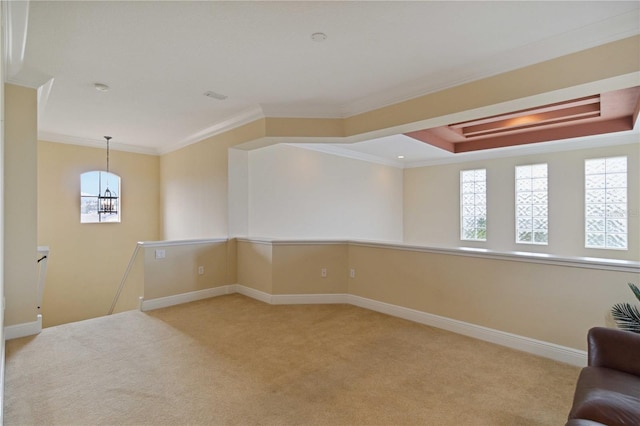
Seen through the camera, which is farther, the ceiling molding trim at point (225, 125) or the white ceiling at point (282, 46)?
the ceiling molding trim at point (225, 125)

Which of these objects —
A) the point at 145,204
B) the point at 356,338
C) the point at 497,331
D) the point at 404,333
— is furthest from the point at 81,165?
the point at 497,331

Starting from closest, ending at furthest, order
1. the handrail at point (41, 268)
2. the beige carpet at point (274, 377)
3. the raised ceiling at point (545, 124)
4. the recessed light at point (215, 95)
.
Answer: the beige carpet at point (274, 377), the handrail at point (41, 268), the recessed light at point (215, 95), the raised ceiling at point (545, 124)

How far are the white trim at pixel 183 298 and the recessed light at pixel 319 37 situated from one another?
385cm

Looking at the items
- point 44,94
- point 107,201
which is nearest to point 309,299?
point 44,94

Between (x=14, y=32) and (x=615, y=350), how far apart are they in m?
4.51

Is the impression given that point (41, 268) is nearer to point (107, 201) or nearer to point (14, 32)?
point (14, 32)

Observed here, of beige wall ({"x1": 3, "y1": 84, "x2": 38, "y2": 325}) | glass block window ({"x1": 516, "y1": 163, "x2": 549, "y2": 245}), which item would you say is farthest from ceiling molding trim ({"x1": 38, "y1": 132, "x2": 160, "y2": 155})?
glass block window ({"x1": 516, "y1": 163, "x2": 549, "y2": 245})

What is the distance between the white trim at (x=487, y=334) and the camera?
2777mm

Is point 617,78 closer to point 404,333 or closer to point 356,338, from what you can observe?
point 404,333

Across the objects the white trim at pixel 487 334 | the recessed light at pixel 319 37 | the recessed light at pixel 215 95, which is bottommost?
the white trim at pixel 487 334

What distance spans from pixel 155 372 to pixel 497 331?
3218 mm

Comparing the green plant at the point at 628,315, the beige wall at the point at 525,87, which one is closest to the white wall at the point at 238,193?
the beige wall at the point at 525,87

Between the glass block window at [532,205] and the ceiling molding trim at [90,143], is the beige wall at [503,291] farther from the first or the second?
the ceiling molding trim at [90,143]

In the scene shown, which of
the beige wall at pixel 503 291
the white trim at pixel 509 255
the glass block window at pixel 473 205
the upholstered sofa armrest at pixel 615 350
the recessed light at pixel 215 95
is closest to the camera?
the upholstered sofa armrest at pixel 615 350
